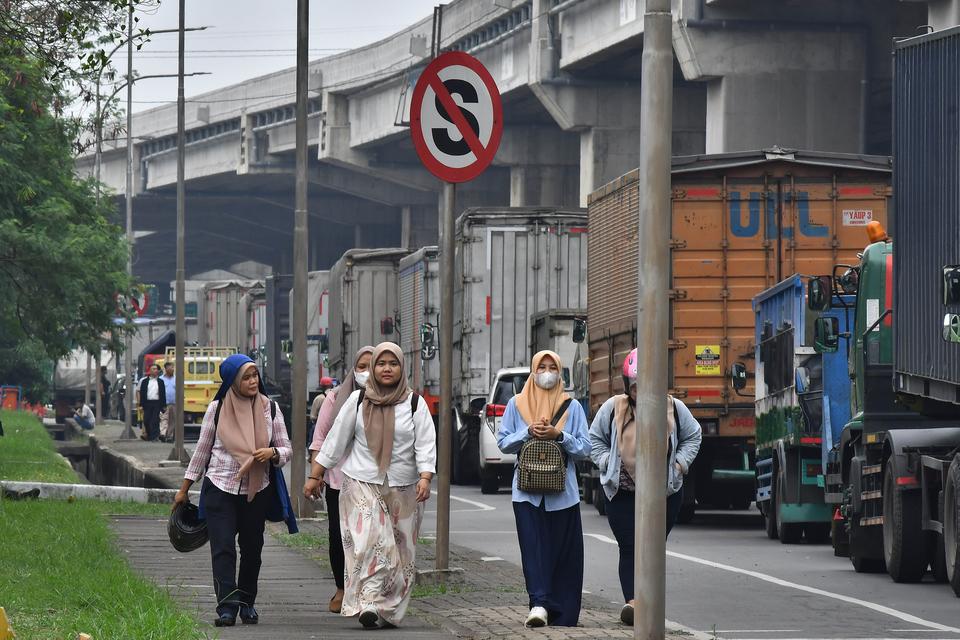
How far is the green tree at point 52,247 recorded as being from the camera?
115 ft

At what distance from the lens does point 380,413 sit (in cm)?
1143

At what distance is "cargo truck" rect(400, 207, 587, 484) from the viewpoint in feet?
105

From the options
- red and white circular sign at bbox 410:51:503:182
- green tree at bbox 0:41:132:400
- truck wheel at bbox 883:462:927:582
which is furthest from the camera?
green tree at bbox 0:41:132:400

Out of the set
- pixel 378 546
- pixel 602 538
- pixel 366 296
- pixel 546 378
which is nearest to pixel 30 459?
pixel 366 296

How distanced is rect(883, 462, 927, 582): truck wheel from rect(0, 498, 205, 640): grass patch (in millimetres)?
5474

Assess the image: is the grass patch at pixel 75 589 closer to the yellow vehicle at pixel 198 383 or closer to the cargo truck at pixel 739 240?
the cargo truck at pixel 739 240

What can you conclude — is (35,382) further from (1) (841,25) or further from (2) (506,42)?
(1) (841,25)

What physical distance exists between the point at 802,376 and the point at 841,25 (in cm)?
2547

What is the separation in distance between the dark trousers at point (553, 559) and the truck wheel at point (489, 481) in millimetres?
18215

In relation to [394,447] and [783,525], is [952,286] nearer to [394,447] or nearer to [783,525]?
[394,447]

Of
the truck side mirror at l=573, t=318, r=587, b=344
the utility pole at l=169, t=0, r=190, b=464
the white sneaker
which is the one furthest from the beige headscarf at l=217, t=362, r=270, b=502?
the utility pole at l=169, t=0, r=190, b=464

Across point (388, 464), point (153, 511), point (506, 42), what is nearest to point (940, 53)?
point (388, 464)

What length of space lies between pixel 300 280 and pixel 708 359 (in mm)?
4398

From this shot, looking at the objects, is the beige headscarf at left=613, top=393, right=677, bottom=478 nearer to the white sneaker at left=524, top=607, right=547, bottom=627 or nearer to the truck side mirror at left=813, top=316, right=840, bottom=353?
the white sneaker at left=524, top=607, right=547, bottom=627
